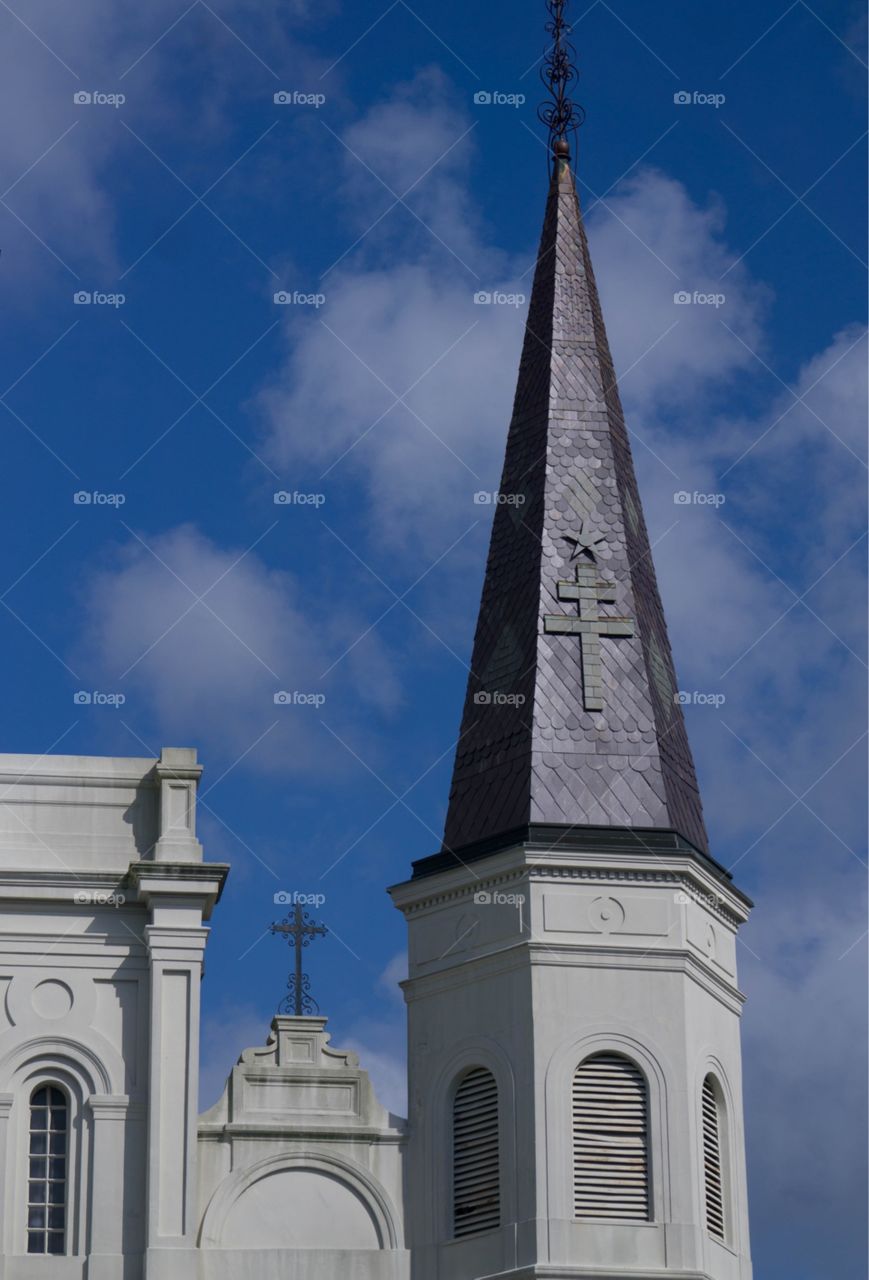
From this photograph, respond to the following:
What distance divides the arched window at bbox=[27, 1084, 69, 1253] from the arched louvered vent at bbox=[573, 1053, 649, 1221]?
6788 mm

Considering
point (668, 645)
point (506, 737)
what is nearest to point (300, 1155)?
point (506, 737)

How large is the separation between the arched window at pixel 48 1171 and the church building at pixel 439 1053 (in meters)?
0.04

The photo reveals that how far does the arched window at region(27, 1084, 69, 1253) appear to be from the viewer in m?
38.4

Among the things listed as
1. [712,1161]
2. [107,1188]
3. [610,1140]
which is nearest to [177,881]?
[107,1188]

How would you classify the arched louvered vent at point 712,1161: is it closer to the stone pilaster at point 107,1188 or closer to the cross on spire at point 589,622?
the cross on spire at point 589,622

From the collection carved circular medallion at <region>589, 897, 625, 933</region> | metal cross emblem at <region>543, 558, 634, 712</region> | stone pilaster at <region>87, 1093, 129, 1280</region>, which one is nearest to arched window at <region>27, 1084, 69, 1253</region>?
stone pilaster at <region>87, 1093, 129, 1280</region>

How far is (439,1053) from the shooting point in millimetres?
40094

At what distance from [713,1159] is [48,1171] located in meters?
8.98

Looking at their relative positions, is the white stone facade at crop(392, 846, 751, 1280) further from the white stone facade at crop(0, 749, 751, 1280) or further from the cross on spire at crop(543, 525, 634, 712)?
the cross on spire at crop(543, 525, 634, 712)

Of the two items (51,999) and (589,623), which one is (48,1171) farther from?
(589,623)

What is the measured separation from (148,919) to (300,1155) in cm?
381

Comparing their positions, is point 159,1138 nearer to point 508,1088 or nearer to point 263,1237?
point 263,1237

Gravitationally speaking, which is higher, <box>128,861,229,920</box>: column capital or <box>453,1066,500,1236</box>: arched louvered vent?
<box>128,861,229,920</box>: column capital

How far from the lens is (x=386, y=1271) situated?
39.0 meters
